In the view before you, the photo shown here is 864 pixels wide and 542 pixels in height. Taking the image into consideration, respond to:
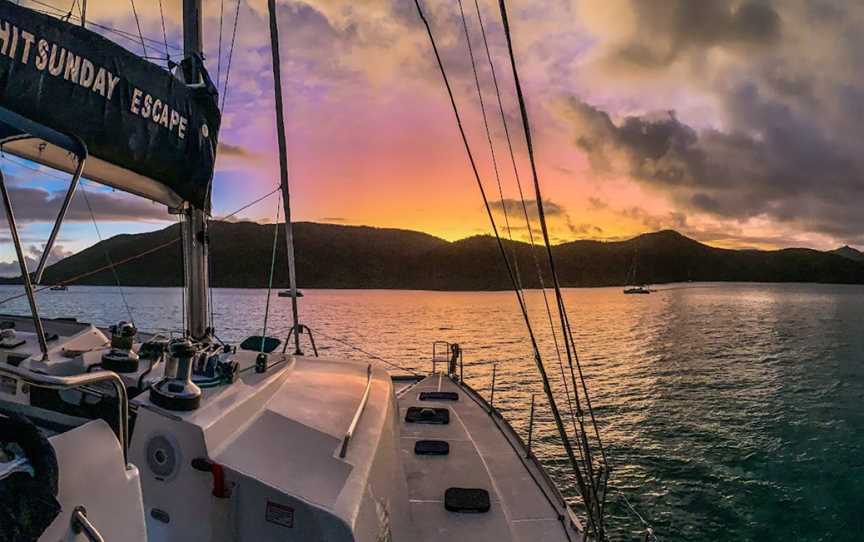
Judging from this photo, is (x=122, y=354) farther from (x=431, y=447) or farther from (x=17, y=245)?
(x=431, y=447)

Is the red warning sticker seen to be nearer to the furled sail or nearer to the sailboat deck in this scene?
the sailboat deck

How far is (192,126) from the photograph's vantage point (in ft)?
23.5

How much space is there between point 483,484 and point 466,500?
101cm

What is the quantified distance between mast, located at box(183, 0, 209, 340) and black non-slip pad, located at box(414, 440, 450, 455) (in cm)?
375

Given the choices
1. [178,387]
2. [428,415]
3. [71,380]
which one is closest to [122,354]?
[178,387]

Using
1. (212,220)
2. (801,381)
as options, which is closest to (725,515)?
(212,220)

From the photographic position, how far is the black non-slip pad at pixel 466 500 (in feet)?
22.4

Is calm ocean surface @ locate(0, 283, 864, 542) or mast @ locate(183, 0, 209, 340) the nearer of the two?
mast @ locate(183, 0, 209, 340)

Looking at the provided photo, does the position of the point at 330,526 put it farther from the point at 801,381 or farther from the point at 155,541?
the point at 801,381

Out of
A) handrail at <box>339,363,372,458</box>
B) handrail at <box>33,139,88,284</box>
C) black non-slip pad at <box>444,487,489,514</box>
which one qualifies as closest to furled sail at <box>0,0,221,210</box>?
handrail at <box>33,139,88,284</box>

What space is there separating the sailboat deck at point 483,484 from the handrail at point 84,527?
4.46 meters

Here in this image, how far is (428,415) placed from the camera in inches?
431

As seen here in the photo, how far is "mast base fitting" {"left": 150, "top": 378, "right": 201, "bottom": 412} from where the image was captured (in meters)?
4.41

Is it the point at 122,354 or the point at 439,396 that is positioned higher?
the point at 122,354
